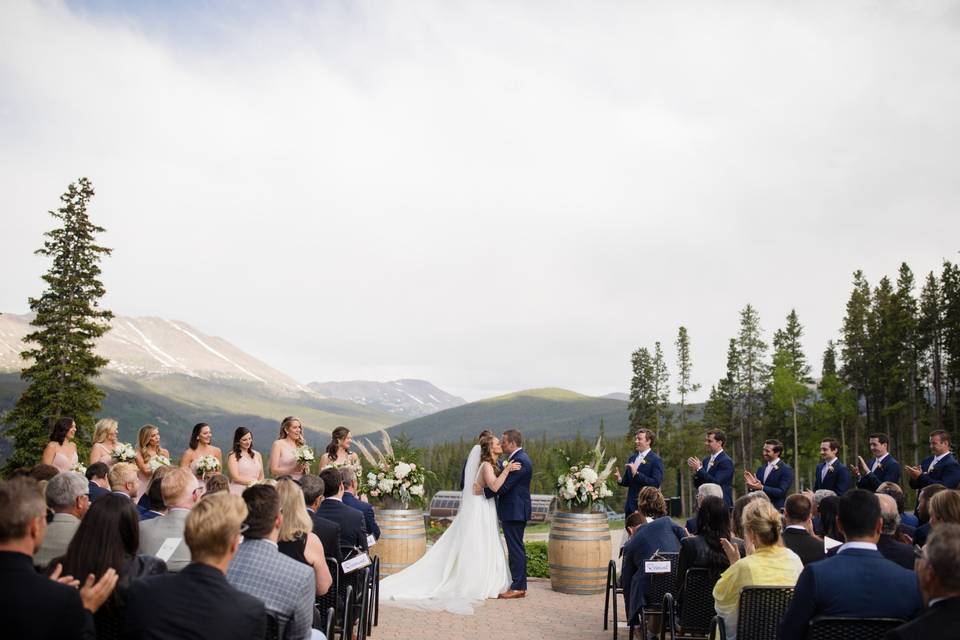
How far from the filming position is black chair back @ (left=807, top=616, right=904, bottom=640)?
12.9 feet

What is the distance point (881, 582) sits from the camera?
4.07m

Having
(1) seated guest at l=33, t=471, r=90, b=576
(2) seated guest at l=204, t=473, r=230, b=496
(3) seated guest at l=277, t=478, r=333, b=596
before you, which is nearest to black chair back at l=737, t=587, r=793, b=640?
(3) seated guest at l=277, t=478, r=333, b=596

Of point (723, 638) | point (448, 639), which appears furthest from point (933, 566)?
point (448, 639)

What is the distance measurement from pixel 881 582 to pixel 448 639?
552 centimetres

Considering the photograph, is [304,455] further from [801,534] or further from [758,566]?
[758,566]

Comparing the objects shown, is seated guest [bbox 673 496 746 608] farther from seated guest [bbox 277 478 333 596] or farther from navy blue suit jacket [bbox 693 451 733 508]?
navy blue suit jacket [bbox 693 451 733 508]

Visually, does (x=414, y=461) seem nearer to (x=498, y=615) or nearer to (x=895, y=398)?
(x=498, y=615)

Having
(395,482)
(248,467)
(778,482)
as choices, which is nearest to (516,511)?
(395,482)

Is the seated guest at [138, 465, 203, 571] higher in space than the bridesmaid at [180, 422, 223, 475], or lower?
lower

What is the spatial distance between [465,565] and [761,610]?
6.74 meters

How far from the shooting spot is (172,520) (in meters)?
5.40

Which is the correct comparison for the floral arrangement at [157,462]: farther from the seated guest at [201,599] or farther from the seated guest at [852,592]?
the seated guest at [852,592]

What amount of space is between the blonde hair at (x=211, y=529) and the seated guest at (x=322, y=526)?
9.38 ft

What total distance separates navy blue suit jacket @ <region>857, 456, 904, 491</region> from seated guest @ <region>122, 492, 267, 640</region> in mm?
10126
